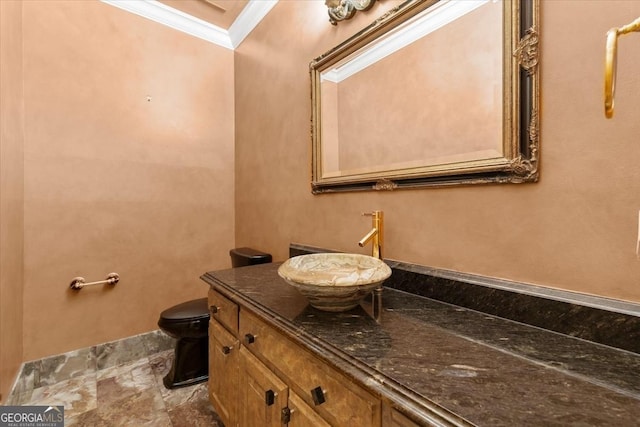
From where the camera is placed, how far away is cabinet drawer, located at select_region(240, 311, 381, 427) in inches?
21.6

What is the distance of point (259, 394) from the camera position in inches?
35.3

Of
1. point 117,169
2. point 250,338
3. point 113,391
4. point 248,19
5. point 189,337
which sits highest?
point 248,19

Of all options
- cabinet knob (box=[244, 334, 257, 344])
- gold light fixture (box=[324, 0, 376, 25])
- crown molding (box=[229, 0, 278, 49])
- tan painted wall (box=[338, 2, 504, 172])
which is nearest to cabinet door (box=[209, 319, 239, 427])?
cabinet knob (box=[244, 334, 257, 344])

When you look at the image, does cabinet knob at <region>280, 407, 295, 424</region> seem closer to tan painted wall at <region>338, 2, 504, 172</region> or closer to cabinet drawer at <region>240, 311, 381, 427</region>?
cabinet drawer at <region>240, 311, 381, 427</region>

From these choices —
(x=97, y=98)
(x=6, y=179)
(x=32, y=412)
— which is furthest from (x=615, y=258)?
(x=97, y=98)

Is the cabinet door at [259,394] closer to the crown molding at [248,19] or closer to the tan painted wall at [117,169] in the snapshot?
the tan painted wall at [117,169]

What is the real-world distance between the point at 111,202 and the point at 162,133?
2.03 ft

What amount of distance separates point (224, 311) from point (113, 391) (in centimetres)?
116

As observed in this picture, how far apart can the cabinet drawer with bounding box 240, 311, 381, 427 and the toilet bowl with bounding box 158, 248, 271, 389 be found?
0.86 metres

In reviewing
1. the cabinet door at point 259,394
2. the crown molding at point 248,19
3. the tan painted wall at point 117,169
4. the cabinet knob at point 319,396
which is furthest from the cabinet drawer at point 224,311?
the crown molding at point 248,19

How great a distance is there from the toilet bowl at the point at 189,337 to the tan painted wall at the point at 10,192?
2.21 feet

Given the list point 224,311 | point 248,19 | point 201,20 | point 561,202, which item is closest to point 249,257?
point 224,311

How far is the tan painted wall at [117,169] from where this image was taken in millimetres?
1651

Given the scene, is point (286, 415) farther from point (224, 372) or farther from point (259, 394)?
point (224, 372)
